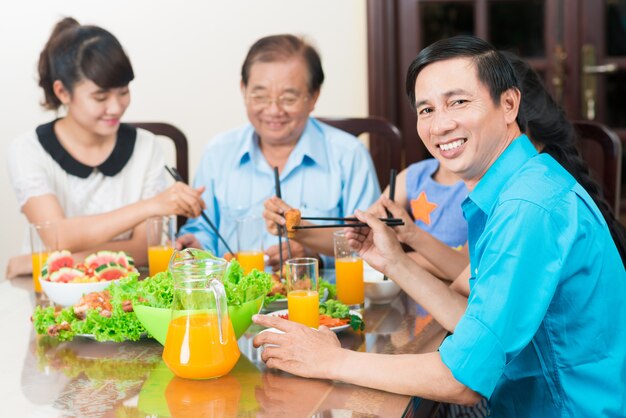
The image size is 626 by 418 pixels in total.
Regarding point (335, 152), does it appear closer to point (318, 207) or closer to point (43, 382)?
point (318, 207)

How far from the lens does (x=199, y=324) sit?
4.25ft

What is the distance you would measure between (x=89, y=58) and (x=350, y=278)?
44.9 inches

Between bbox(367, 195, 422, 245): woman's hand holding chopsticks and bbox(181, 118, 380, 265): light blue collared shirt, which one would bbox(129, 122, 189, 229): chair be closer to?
bbox(181, 118, 380, 265): light blue collared shirt

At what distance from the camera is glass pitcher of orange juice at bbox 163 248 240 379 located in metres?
1.29

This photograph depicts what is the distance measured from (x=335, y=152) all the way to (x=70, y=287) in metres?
1.05

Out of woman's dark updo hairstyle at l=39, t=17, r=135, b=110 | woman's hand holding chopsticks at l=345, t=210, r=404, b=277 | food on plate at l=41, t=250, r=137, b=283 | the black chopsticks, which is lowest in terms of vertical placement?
food on plate at l=41, t=250, r=137, b=283

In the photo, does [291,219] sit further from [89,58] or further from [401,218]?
[89,58]

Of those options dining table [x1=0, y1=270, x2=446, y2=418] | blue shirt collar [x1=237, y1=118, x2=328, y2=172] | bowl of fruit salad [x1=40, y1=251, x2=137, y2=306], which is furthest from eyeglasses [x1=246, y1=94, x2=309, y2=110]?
dining table [x1=0, y1=270, x2=446, y2=418]

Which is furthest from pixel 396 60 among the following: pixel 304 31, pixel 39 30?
pixel 39 30

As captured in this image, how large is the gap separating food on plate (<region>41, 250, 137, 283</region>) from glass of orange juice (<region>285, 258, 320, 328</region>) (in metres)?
0.43

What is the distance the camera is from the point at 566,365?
4.31 feet

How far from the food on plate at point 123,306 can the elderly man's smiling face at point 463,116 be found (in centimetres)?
42

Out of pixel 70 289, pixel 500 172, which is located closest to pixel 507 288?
pixel 500 172

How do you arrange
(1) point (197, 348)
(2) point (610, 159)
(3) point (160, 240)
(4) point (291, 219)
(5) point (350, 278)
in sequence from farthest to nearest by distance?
(2) point (610, 159) < (3) point (160, 240) < (4) point (291, 219) < (5) point (350, 278) < (1) point (197, 348)
